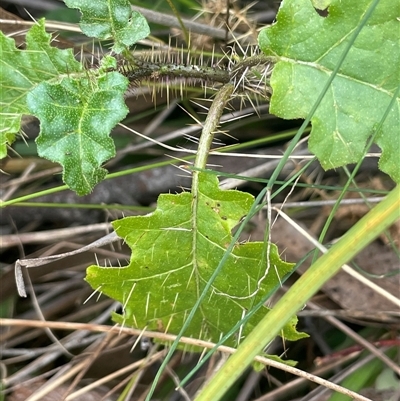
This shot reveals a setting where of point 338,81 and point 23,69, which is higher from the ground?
point 338,81

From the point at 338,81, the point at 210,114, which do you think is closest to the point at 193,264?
the point at 210,114

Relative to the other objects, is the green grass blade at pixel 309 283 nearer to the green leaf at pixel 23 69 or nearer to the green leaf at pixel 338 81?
the green leaf at pixel 338 81

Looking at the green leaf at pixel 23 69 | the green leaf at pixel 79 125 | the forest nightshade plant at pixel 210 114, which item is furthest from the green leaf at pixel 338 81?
the green leaf at pixel 23 69

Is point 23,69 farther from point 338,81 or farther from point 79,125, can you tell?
point 338,81

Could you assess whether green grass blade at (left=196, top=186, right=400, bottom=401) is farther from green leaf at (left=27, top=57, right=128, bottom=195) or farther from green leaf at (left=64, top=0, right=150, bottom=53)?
green leaf at (left=64, top=0, right=150, bottom=53)

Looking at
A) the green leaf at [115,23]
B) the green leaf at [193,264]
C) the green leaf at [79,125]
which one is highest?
the green leaf at [115,23]

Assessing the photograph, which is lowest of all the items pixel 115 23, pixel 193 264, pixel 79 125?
pixel 193 264
